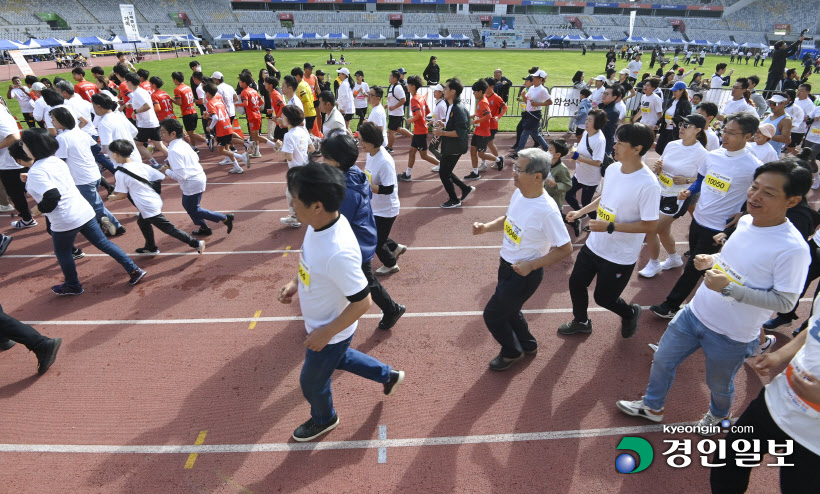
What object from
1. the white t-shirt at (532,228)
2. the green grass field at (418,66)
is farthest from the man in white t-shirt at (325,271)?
the green grass field at (418,66)

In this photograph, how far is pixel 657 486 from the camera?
3076 mm

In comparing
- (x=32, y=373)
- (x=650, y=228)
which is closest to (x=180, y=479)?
(x=32, y=373)

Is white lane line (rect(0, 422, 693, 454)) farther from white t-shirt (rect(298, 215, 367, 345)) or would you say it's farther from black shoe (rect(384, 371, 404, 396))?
white t-shirt (rect(298, 215, 367, 345))

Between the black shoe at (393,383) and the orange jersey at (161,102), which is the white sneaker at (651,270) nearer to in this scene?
the black shoe at (393,383)

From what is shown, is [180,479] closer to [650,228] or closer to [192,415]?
[192,415]

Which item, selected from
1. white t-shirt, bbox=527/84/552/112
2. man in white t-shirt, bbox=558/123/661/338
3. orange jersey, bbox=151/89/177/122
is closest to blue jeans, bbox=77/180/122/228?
orange jersey, bbox=151/89/177/122

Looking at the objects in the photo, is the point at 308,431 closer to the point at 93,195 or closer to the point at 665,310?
the point at 665,310

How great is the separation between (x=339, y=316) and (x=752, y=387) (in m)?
3.99

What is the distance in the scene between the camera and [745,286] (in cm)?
261

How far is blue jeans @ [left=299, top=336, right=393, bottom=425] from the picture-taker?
9.53ft

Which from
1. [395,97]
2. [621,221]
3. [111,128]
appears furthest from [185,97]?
[621,221]

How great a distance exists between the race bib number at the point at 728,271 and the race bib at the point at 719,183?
184cm

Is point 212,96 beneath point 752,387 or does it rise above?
above

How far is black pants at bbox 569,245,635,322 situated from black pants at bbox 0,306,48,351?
17.3ft
